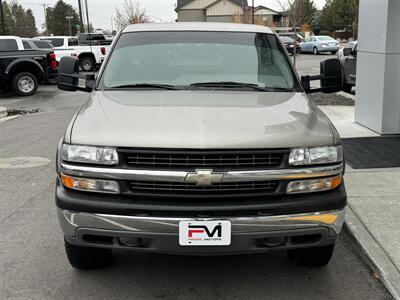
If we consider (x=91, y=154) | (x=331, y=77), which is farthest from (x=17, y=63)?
(x=91, y=154)

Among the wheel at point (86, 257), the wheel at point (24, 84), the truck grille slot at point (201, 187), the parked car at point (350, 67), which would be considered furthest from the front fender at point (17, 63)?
the truck grille slot at point (201, 187)

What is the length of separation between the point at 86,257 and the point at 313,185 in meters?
1.72

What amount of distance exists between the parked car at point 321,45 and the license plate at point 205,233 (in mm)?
37596

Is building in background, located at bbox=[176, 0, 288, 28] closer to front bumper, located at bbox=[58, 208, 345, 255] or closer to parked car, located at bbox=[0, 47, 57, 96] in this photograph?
parked car, located at bbox=[0, 47, 57, 96]

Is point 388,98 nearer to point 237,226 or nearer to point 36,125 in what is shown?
point 237,226

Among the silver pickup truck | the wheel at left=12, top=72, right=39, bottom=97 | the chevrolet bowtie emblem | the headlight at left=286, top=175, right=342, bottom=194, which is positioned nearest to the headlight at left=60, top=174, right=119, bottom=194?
the silver pickup truck

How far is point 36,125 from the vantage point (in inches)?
444

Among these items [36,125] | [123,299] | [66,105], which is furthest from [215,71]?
[66,105]

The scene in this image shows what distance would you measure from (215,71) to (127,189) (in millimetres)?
1650

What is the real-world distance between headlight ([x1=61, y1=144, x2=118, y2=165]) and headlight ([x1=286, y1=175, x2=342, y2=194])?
3.61ft

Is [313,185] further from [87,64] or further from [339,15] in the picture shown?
[339,15]

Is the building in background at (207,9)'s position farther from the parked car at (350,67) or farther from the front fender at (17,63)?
the front fender at (17,63)

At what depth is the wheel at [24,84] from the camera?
54.1 ft

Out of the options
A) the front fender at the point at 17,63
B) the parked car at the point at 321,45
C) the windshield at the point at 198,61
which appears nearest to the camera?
the windshield at the point at 198,61
